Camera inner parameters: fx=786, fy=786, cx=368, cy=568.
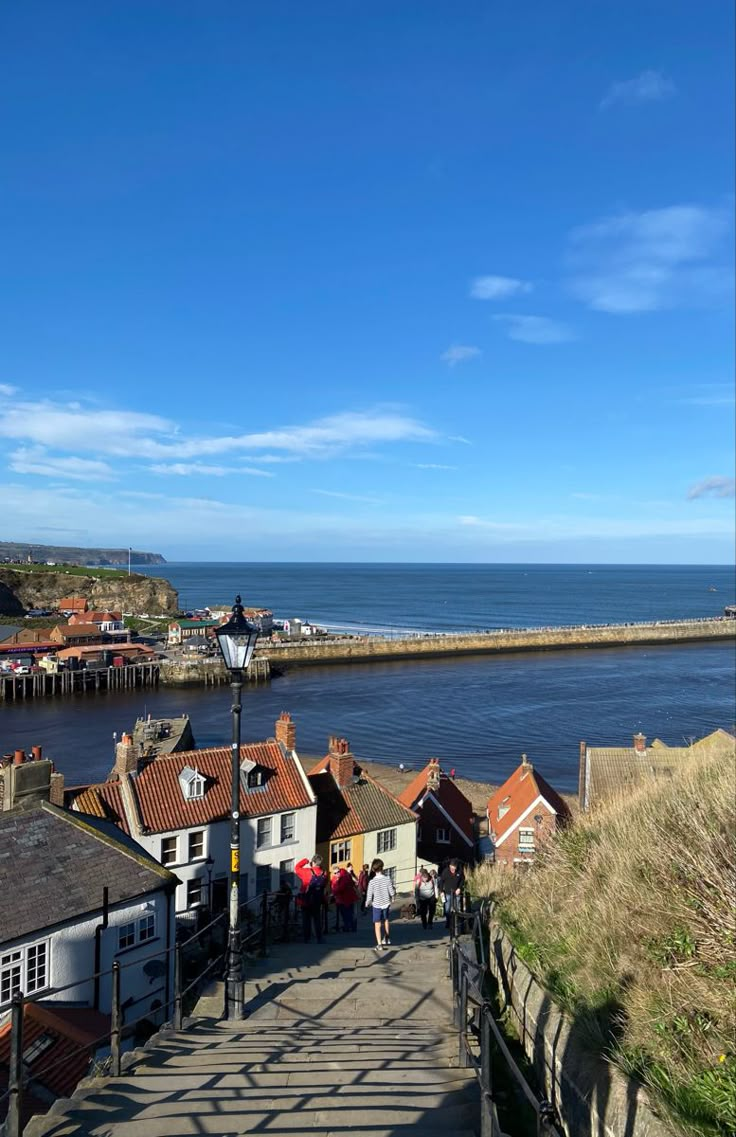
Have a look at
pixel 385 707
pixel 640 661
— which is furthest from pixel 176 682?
pixel 640 661

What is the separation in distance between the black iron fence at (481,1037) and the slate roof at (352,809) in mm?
16210

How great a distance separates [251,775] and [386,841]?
237 inches

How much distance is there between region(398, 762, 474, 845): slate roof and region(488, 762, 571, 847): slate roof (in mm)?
1117

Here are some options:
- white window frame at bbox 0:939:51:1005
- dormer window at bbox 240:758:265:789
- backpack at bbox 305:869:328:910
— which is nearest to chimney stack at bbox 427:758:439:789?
dormer window at bbox 240:758:265:789

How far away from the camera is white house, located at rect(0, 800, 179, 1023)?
1398 cm

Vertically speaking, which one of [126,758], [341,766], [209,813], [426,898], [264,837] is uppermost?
[426,898]

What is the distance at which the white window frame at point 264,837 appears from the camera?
87.4 ft

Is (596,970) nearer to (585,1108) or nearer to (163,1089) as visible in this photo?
(585,1108)

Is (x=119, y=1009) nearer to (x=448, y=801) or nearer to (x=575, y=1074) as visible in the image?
(x=575, y=1074)

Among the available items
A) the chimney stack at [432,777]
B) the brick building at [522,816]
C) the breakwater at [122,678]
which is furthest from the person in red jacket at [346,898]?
the breakwater at [122,678]

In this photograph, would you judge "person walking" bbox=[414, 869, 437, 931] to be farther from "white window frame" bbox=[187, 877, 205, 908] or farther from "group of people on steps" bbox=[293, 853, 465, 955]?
"white window frame" bbox=[187, 877, 205, 908]

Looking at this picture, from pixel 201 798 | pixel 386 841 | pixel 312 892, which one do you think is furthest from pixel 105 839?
pixel 386 841

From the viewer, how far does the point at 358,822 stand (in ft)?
94.6

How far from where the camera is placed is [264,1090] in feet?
19.6
